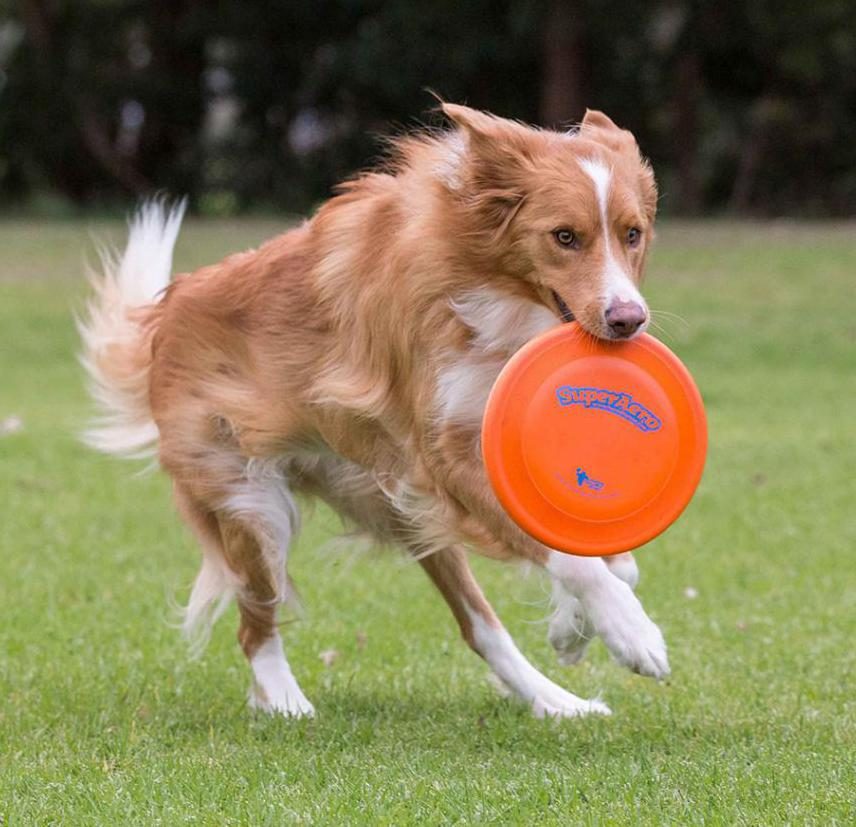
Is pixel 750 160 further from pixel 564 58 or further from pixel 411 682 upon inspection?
pixel 411 682

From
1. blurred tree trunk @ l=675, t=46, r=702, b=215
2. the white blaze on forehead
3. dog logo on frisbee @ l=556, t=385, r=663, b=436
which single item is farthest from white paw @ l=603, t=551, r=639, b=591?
blurred tree trunk @ l=675, t=46, r=702, b=215

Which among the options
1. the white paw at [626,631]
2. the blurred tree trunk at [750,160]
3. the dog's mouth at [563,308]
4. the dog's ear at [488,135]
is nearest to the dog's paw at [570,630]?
the white paw at [626,631]

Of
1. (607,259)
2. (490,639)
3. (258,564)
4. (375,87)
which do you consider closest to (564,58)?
(375,87)

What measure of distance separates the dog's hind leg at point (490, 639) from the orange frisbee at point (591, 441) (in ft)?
3.40

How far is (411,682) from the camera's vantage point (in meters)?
6.39

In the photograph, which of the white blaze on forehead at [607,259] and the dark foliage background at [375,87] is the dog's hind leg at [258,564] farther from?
the dark foliage background at [375,87]

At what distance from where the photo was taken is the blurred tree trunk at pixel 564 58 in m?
30.1

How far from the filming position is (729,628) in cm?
727

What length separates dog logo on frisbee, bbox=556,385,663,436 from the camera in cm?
518

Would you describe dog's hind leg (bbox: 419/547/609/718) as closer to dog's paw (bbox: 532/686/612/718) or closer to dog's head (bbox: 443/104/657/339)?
dog's paw (bbox: 532/686/612/718)

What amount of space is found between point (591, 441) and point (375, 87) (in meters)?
29.3

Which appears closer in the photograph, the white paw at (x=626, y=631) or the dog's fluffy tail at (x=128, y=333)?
the white paw at (x=626, y=631)

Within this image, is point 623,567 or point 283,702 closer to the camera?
point 623,567

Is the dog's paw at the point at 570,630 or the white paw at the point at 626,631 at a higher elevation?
the white paw at the point at 626,631
